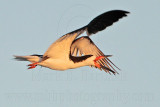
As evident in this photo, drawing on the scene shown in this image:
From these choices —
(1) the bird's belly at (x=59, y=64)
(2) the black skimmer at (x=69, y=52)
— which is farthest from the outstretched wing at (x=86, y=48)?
(1) the bird's belly at (x=59, y=64)

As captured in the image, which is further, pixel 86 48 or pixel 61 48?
pixel 86 48

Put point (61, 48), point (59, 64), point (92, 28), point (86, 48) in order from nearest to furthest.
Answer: point (92, 28) < point (61, 48) < point (59, 64) < point (86, 48)

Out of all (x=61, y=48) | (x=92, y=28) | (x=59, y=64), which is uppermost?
(x=92, y=28)

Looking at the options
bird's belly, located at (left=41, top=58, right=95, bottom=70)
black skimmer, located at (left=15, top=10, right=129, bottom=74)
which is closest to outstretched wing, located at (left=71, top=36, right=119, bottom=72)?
black skimmer, located at (left=15, top=10, right=129, bottom=74)

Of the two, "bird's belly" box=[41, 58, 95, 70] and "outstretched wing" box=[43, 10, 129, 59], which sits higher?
"outstretched wing" box=[43, 10, 129, 59]

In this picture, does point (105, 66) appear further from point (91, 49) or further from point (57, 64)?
point (57, 64)

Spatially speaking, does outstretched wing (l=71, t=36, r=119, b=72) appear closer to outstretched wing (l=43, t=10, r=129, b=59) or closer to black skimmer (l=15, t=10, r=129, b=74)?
black skimmer (l=15, t=10, r=129, b=74)

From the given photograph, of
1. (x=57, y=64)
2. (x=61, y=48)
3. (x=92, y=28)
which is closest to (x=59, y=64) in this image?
(x=57, y=64)

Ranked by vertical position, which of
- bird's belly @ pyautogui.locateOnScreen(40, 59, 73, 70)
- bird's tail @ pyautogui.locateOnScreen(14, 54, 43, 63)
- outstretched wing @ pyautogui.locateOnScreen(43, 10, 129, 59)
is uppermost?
outstretched wing @ pyautogui.locateOnScreen(43, 10, 129, 59)

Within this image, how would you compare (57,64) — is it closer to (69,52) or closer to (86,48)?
(69,52)

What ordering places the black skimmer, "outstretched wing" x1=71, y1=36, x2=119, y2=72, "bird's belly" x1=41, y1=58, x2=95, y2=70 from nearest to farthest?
the black skimmer → "bird's belly" x1=41, y1=58, x2=95, y2=70 → "outstretched wing" x1=71, y1=36, x2=119, y2=72

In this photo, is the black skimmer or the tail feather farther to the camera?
the tail feather

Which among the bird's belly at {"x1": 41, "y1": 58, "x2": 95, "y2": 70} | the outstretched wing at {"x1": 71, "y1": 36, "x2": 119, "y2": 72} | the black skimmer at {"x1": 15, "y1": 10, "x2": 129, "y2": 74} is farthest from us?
the outstretched wing at {"x1": 71, "y1": 36, "x2": 119, "y2": 72}

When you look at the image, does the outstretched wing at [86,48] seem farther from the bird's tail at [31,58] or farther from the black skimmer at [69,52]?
the bird's tail at [31,58]
